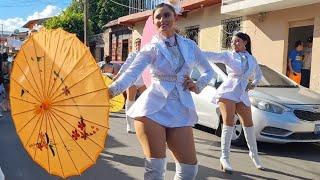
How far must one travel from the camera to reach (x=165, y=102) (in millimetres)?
3850

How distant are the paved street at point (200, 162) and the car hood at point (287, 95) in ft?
2.67

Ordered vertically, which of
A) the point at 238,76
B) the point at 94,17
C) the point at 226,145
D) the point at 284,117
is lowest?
the point at 226,145

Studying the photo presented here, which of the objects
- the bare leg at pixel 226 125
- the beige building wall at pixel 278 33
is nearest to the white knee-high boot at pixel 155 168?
the bare leg at pixel 226 125

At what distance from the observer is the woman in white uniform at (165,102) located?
379cm

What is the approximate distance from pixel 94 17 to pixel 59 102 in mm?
40507

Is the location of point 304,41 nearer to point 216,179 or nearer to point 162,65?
point 216,179

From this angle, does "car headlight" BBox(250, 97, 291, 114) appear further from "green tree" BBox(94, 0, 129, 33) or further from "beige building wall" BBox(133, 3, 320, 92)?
"green tree" BBox(94, 0, 129, 33)

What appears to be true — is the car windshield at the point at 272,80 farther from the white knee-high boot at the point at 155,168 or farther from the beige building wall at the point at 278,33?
the white knee-high boot at the point at 155,168

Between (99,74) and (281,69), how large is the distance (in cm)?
1115

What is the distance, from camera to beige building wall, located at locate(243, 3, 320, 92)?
12.7 metres

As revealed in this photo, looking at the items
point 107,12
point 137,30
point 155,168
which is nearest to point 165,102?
point 155,168

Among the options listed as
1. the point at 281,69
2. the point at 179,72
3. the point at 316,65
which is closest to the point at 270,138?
the point at 179,72

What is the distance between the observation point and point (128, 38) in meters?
28.3

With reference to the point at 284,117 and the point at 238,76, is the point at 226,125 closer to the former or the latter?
the point at 238,76
